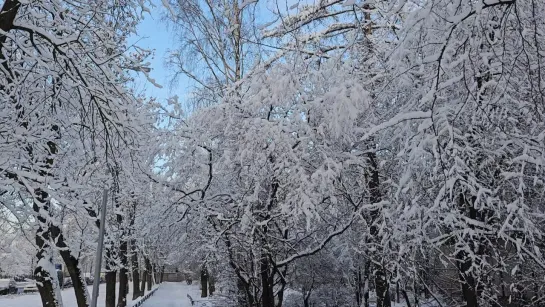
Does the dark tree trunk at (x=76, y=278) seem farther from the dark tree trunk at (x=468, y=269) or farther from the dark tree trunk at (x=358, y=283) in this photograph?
the dark tree trunk at (x=358, y=283)

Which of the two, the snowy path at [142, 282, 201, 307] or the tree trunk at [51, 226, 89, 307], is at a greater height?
the tree trunk at [51, 226, 89, 307]

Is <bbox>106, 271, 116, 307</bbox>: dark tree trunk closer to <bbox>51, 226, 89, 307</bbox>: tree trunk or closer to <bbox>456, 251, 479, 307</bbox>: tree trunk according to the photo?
<bbox>51, 226, 89, 307</bbox>: tree trunk

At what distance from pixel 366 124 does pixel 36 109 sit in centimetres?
544

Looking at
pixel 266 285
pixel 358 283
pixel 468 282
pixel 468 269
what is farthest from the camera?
pixel 358 283

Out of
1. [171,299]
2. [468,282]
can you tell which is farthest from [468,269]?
[171,299]

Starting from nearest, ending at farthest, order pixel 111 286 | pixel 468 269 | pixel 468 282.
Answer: pixel 468 269
pixel 468 282
pixel 111 286

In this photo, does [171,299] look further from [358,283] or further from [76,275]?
[76,275]

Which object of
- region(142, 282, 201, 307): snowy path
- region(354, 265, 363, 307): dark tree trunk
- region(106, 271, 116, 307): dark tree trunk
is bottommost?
region(142, 282, 201, 307): snowy path

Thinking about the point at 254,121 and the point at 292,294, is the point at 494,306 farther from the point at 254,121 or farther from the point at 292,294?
the point at 292,294

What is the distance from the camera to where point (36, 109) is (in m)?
5.82

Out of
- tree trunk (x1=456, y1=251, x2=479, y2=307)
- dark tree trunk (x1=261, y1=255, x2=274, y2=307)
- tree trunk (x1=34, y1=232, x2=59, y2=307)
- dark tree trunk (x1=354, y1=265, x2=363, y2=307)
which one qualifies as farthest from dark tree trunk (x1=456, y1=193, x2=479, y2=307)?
dark tree trunk (x1=354, y1=265, x2=363, y2=307)

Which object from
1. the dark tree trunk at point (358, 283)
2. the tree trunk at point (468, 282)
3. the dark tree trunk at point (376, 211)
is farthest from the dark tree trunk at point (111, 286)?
the tree trunk at point (468, 282)

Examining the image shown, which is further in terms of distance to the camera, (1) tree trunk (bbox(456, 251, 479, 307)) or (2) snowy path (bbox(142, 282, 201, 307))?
(2) snowy path (bbox(142, 282, 201, 307))

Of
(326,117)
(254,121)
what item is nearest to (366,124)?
(326,117)
